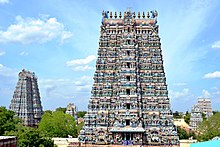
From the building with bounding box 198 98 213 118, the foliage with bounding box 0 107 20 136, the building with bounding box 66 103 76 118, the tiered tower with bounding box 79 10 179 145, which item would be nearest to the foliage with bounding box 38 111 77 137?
the foliage with bounding box 0 107 20 136

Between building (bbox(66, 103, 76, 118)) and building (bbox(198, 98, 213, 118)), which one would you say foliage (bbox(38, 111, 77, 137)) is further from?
building (bbox(198, 98, 213, 118))

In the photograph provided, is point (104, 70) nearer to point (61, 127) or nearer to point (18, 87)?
point (61, 127)

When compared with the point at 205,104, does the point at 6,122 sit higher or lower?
lower

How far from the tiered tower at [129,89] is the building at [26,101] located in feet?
111

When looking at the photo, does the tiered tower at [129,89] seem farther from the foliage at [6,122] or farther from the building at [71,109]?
the building at [71,109]

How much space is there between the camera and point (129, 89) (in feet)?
164

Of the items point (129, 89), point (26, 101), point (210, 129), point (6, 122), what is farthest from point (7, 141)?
point (26, 101)

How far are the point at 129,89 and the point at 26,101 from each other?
38.7m

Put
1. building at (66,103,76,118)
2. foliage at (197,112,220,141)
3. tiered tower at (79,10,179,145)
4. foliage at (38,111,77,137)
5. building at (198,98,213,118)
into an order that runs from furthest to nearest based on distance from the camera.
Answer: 1. building at (198,98,213,118)
2. building at (66,103,76,118)
3. foliage at (38,111,77,137)
4. foliage at (197,112,220,141)
5. tiered tower at (79,10,179,145)

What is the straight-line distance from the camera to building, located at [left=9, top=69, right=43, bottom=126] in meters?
78.9

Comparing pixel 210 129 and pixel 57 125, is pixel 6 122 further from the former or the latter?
pixel 210 129

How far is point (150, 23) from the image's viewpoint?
5469cm

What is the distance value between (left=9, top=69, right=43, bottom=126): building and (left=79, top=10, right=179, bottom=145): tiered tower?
33758 mm

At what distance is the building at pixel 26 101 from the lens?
78938 mm
